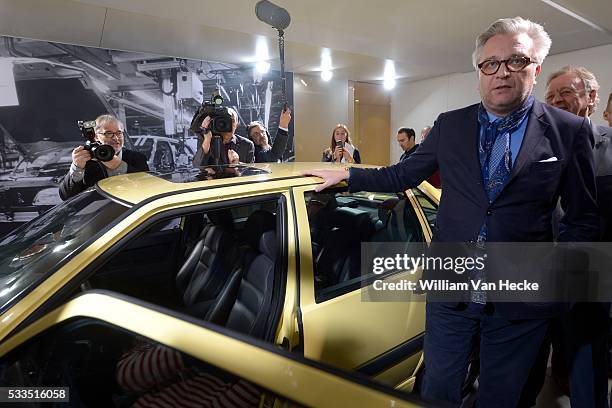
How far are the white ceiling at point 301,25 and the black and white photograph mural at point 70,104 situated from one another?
0.22 m

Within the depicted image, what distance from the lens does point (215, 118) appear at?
7.61ft

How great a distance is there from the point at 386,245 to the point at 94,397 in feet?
4.61

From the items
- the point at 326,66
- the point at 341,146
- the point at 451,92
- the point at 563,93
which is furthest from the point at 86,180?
the point at 451,92

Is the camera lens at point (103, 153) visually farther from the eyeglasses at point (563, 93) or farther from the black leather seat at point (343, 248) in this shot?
the eyeglasses at point (563, 93)

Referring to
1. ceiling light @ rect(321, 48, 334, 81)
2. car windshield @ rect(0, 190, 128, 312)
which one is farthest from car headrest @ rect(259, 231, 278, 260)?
ceiling light @ rect(321, 48, 334, 81)

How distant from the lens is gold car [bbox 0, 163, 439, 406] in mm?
686

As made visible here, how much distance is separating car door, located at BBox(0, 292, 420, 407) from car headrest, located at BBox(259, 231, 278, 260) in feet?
2.18

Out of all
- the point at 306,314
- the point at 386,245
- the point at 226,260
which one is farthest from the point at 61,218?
the point at 386,245

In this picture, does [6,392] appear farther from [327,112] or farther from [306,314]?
[327,112]

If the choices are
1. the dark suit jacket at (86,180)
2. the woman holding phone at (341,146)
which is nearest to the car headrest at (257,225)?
the dark suit jacket at (86,180)

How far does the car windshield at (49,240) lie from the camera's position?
1.02 meters

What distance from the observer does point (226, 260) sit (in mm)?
1685

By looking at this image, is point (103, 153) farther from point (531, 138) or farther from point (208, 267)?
point (531, 138)

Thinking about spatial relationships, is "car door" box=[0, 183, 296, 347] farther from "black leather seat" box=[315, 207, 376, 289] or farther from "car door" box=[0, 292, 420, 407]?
"black leather seat" box=[315, 207, 376, 289]
